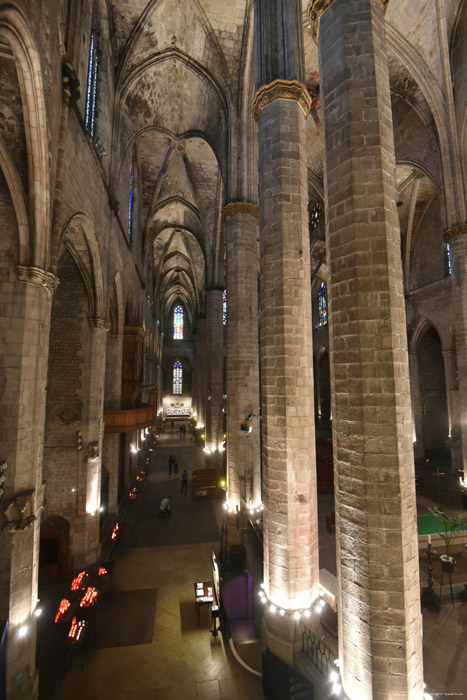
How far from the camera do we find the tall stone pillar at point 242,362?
10.8 m

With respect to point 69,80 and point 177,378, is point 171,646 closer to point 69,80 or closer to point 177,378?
point 69,80

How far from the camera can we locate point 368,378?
13.3ft

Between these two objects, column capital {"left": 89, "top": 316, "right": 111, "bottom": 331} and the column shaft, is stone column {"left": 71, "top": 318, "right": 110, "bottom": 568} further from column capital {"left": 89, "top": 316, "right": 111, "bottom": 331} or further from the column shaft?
the column shaft

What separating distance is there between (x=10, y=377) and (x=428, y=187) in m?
22.0

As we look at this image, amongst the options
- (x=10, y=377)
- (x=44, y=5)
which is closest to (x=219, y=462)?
(x=10, y=377)

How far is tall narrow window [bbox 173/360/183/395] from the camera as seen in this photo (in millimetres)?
43531

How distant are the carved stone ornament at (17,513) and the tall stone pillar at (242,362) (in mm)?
6115

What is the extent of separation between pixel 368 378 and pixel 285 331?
274 centimetres

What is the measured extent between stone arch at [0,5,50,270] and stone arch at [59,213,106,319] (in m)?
2.19

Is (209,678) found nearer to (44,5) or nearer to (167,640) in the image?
(167,640)

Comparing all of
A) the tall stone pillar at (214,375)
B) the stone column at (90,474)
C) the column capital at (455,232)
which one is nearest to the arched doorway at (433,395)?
the column capital at (455,232)

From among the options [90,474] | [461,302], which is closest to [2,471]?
[90,474]

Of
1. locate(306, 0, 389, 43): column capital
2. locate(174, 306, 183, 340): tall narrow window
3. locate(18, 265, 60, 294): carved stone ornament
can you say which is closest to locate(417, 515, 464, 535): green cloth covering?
locate(18, 265, 60, 294): carved stone ornament

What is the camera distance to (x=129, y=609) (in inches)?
319
